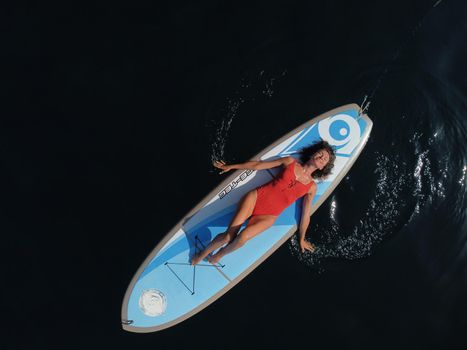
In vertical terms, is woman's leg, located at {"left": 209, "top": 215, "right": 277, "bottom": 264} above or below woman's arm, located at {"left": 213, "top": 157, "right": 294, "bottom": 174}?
below

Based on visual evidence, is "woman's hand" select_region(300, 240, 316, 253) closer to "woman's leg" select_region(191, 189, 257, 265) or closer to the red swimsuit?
the red swimsuit

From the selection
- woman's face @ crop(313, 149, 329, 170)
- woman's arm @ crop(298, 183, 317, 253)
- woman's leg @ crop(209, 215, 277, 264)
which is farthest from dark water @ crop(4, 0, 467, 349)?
woman's face @ crop(313, 149, 329, 170)

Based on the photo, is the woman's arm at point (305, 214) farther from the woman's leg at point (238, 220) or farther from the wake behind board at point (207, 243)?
the woman's leg at point (238, 220)

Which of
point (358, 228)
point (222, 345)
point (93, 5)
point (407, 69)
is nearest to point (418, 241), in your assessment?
point (358, 228)

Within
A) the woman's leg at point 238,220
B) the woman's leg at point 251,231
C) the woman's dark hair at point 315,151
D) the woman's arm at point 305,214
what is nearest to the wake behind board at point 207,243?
the woman's dark hair at point 315,151

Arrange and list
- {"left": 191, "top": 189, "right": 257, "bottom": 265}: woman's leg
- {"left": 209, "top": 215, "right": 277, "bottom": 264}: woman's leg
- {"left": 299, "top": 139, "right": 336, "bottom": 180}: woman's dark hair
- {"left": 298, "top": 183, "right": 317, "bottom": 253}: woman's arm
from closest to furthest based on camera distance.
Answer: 1. {"left": 209, "top": 215, "right": 277, "bottom": 264}: woman's leg
2. {"left": 191, "top": 189, "right": 257, "bottom": 265}: woman's leg
3. {"left": 298, "top": 183, "right": 317, "bottom": 253}: woman's arm
4. {"left": 299, "top": 139, "right": 336, "bottom": 180}: woman's dark hair

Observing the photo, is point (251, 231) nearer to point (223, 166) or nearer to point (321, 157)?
point (223, 166)
